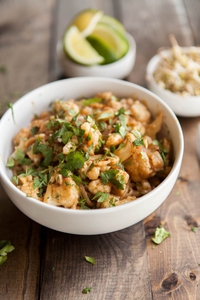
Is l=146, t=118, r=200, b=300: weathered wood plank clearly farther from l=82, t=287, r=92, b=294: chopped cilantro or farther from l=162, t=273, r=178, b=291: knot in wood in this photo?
l=82, t=287, r=92, b=294: chopped cilantro

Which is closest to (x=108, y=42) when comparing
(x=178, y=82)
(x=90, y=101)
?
(x=178, y=82)

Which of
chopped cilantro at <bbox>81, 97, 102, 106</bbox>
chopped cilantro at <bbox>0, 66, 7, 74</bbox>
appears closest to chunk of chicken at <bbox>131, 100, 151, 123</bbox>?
chopped cilantro at <bbox>81, 97, 102, 106</bbox>

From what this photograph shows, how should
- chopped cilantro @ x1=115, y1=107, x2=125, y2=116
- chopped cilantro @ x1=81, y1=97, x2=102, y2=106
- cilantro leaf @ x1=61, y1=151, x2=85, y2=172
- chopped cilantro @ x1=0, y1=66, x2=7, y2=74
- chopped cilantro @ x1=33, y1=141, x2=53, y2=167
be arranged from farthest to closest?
chopped cilantro @ x1=0, y1=66, x2=7, y2=74 < chopped cilantro @ x1=81, y1=97, x2=102, y2=106 < chopped cilantro @ x1=115, y1=107, x2=125, y2=116 < chopped cilantro @ x1=33, y1=141, x2=53, y2=167 < cilantro leaf @ x1=61, y1=151, x2=85, y2=172

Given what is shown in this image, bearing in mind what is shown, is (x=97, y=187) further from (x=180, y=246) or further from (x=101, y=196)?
(x=180, y=246)

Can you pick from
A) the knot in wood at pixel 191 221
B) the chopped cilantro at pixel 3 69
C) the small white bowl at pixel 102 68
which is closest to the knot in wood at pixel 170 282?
the knot in wood at pixel 191 221

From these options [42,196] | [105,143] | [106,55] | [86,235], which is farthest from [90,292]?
[106,55]

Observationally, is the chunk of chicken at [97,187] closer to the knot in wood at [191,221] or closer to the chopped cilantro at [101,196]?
the chopped cilantro at [101,196]

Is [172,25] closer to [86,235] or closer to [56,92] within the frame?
[56,92]
